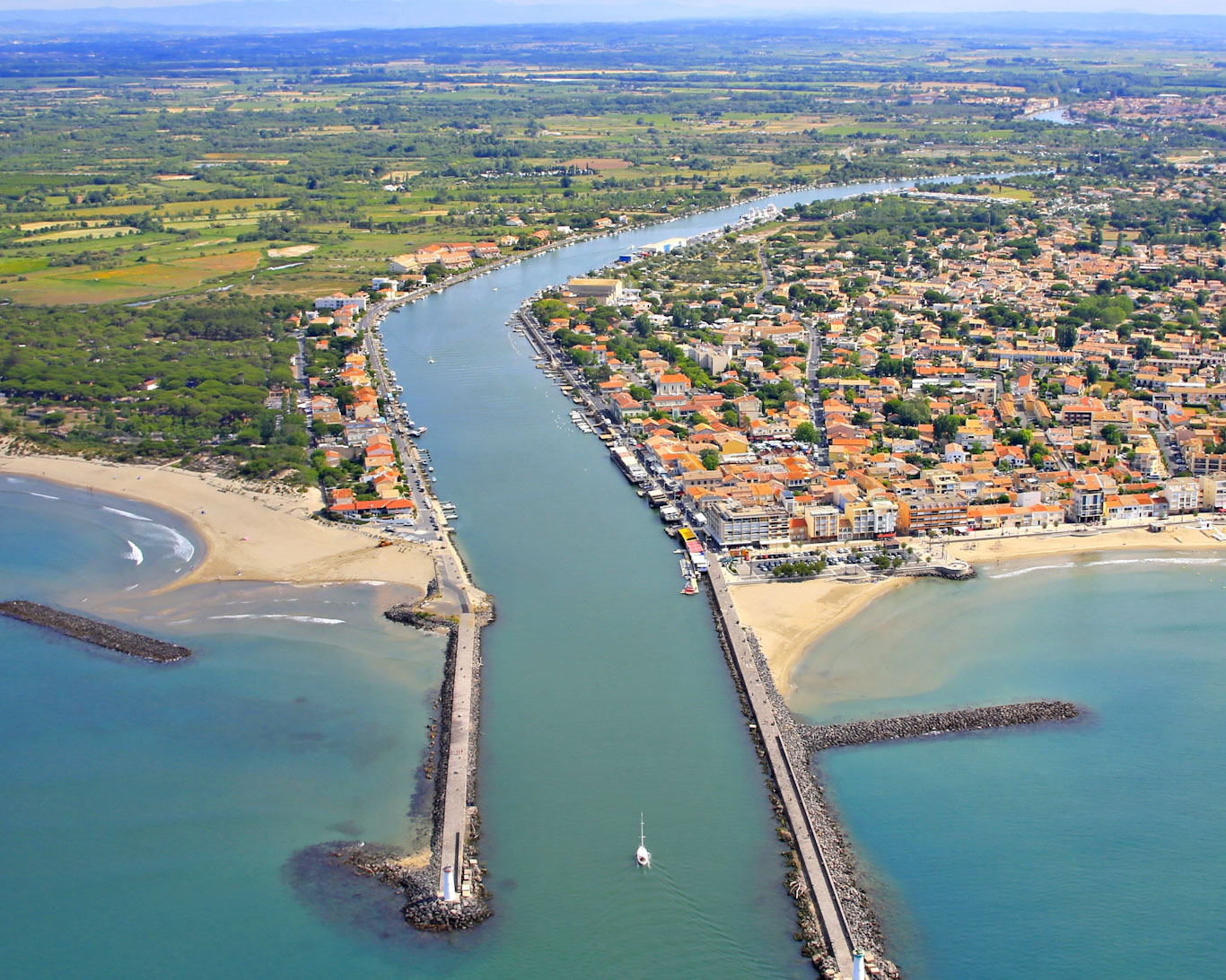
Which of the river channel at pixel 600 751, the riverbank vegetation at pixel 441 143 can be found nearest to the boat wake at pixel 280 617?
the river channel at pixel 600 751

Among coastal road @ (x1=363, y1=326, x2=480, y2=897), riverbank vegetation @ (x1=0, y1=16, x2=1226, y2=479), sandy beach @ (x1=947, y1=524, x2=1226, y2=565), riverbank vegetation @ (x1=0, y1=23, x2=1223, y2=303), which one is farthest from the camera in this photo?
riverbank vegetation @ (x1=0, y1=23, x2=1223, y2=303)

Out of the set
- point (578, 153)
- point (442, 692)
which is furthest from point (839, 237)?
point (442, 692)

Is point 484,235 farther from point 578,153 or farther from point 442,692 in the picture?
point 442,692

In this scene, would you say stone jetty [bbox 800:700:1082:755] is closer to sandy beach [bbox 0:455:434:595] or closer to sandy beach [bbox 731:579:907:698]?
sandy beach [bbox 731:579:907:698]

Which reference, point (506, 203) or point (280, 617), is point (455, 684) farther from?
point (506, 203)

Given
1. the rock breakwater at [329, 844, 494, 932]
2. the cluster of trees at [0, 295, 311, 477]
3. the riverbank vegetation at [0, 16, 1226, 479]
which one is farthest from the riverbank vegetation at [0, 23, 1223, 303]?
the rock breakwater at [329, 844, 494, 932]
